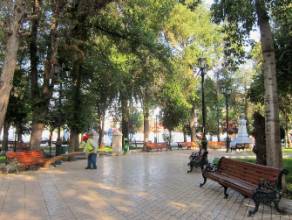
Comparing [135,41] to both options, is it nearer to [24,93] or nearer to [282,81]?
[24,93]

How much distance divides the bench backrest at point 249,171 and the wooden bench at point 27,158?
829 cm

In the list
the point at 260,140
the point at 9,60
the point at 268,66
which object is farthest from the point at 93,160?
the point at 268,66

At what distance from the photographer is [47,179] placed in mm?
13508

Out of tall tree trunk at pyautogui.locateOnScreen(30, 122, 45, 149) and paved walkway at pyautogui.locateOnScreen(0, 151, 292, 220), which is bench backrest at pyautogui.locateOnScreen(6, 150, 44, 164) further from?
tall tree trunk at pyautogui.locateOnScreen(30, 122, 45, 149)

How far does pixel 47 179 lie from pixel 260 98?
1009 centimetres

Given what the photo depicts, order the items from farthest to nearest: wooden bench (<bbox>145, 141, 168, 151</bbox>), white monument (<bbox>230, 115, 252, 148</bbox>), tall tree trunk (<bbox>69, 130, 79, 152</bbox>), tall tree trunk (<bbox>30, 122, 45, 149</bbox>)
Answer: white monument (<bbox>230, 115, 252, 148</bbox>) < wooden bench (<bbox>145, 141, 168, 151</bbox>) < tall tree trunk (<bbox>69, 130, 79, 152</bbox>) < tall tree trunk (<bbox>30, 122, 45, 149</bbox>)

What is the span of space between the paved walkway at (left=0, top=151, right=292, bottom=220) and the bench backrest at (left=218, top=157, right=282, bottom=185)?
528 mm

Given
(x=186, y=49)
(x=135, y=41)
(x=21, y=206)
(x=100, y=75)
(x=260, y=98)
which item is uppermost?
(x=186, y=49)

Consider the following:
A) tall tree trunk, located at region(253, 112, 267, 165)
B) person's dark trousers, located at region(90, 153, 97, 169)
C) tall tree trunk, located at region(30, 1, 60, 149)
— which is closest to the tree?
tall tree trunk, located at region(253, 112, 267, 165)

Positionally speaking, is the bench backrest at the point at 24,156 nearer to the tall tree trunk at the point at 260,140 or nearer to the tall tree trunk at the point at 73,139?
the tall tree trunk at the point at 73,139

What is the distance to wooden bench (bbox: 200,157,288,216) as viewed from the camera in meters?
7.76

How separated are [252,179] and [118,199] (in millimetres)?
3044

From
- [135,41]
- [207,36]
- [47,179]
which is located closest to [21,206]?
[47,179]

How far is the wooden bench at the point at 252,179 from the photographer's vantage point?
7.76 meters
